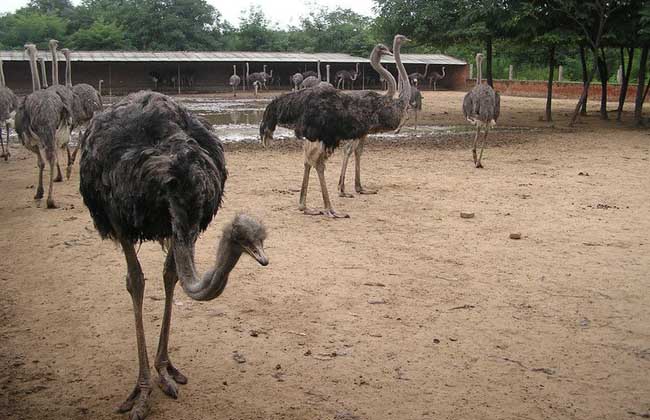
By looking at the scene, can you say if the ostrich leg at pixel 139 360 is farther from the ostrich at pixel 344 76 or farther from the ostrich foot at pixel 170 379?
the ostrich at pixel 344 76

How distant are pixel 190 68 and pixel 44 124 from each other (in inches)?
1061

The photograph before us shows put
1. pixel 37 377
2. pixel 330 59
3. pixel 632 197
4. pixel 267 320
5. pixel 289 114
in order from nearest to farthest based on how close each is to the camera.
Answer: pixel 37 377
pixel 267 320
pixel 289 114
pixel 632 197
pixel 330 59

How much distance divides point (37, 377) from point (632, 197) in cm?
687

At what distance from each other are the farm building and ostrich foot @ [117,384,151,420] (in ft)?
86.2

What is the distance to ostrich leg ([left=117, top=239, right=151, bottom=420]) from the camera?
3.21m

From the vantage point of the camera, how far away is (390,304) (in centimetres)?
462

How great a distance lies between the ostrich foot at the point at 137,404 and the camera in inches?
125

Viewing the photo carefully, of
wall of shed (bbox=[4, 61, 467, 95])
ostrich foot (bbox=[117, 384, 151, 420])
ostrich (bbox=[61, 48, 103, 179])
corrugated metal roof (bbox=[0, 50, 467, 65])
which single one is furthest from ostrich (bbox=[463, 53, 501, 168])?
wall of shed (bbox=[4, 61, 467, 95])

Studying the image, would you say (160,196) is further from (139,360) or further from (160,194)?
(139,360)

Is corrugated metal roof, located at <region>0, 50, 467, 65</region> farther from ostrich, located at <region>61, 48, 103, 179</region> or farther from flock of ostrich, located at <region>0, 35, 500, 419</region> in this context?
flock of ostrich, located at <region>0, 35, 500, 419</region>

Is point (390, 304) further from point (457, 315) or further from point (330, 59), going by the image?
point (330, 59)

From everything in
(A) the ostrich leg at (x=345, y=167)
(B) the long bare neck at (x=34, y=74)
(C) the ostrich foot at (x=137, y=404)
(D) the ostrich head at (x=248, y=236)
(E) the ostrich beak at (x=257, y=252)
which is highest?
(B) the long bare neck at (x=34, y=74)

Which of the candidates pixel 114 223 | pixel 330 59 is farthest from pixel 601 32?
pixel 330 59

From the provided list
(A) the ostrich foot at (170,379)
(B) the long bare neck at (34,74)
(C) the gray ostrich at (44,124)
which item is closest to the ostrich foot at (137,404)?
(A) the ostrich foot at (170,379)
